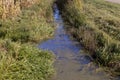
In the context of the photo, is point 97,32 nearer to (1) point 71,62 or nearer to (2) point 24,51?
(1) point 71,62

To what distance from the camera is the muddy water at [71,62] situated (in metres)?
8.91

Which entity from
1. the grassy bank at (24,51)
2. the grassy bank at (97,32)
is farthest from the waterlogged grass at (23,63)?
the grassy bank at (97,32)

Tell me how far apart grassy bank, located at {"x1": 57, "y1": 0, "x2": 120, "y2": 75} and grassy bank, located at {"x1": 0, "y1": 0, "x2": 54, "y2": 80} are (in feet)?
5.30

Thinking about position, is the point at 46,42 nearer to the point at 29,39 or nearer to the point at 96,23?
the point at 29,39

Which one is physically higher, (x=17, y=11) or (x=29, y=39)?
(x=17, y=11)

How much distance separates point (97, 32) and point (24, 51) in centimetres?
429

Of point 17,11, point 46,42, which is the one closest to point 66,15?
point 17,11

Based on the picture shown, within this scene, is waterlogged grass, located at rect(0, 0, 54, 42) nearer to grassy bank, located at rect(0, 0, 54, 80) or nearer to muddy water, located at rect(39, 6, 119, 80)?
grassy bank, located at rect(0, 0, 54, 80)

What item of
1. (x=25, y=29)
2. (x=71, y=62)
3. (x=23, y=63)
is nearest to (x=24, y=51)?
(x=23, y=63)

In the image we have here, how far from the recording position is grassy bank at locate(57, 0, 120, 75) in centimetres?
979

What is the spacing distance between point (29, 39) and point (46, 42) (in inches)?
33.9

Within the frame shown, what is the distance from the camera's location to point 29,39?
37.5 feet

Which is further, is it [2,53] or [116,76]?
[116,76]

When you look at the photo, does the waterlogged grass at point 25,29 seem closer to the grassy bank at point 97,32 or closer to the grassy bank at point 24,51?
the grassy bank at point 24,51
